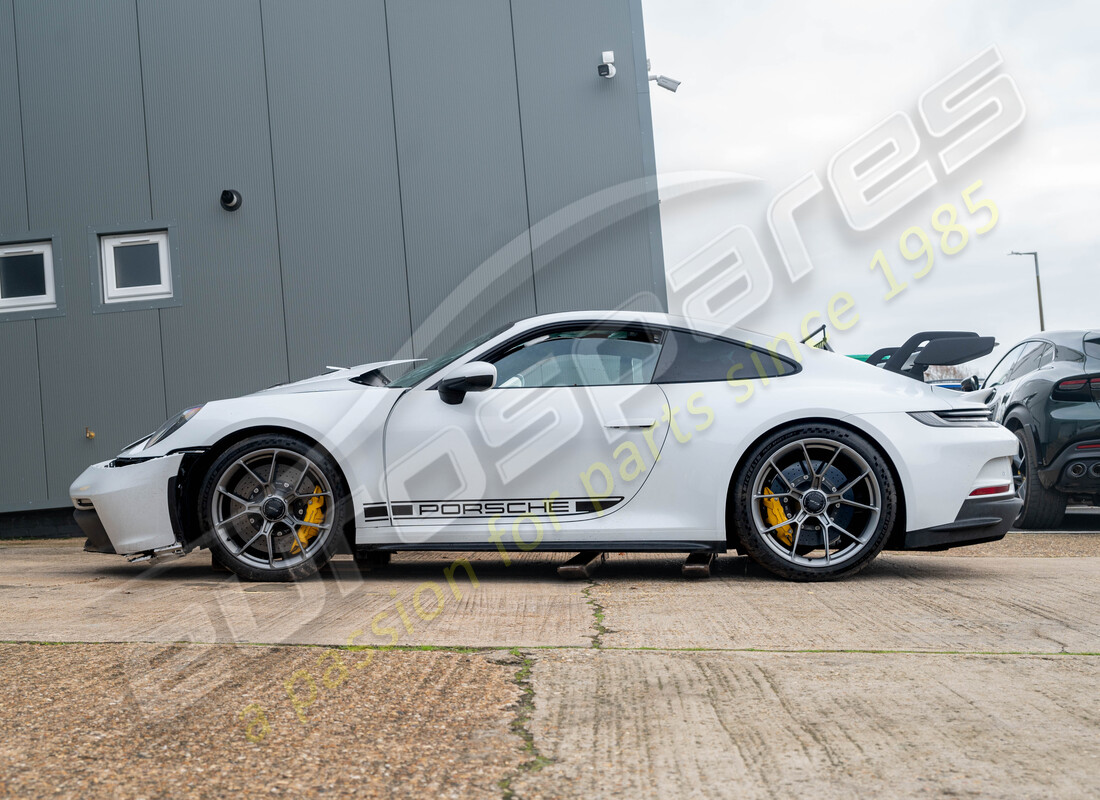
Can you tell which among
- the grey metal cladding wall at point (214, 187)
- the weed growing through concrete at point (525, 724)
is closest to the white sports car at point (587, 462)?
the weed growing through concrete at point (525, 724)

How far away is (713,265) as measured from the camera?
5484 millimetres

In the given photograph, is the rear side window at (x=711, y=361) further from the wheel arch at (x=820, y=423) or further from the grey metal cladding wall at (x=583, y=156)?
the grey metal cladding wall at (x=583, y=156)

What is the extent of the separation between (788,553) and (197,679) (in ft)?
8.76

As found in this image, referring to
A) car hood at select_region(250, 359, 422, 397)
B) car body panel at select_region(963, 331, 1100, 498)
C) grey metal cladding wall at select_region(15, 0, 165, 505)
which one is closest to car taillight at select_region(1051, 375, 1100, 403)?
car body panel at select_region(963, 331, 1100, 498)

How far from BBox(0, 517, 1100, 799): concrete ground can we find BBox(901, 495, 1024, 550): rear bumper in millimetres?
218

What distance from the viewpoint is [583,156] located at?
7953 mm

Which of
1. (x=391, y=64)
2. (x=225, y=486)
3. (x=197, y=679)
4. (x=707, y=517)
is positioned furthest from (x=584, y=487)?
(x=391, y=64)

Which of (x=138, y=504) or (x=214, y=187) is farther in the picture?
(x=214, y=187)

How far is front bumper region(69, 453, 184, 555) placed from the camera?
4.50 m

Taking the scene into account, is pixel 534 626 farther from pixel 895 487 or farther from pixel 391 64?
pixel 391 64

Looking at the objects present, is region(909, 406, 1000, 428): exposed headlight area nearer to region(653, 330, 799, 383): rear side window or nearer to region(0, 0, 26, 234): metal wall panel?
region(653, 330, 799, 383): rear side window

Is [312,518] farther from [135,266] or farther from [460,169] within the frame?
[135,266]

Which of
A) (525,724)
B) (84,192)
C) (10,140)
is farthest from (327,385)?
(10,140)

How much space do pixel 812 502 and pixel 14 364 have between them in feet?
23.5
